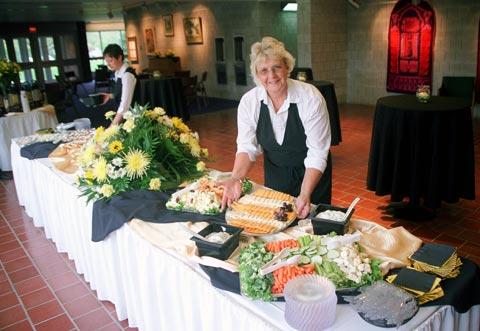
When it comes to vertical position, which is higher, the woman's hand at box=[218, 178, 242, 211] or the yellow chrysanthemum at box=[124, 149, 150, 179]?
the yellow chrysanthemum at box=[124, 149, 150, 179]

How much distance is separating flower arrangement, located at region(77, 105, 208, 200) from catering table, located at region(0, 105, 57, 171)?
3.64 meters

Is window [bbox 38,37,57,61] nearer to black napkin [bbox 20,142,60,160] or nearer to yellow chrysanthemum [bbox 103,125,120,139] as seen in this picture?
black napkin [bbox 20,142,60,160]

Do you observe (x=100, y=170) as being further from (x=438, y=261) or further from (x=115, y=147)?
(x=438, y=261)

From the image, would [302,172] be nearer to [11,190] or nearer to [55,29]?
[11,190]

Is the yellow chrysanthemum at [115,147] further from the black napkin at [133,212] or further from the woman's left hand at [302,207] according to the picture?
the woman's left hand at [302,207]

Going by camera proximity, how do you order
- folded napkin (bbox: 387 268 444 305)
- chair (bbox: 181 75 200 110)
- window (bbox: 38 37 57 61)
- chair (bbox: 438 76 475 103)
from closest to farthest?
folded napkin (bbox: 387 268 444 305) → chair (bbox: 438 76 475 103) → chair (bbox: 181 75 200 110) → window (bbox: 38 37 57 61)

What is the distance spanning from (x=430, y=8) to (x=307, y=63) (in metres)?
2.43

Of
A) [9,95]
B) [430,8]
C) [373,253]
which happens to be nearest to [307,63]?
[430,8]

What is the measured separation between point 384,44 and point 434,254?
787 cm

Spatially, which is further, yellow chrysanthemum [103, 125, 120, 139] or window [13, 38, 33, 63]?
window [13, 38, 33, 63]

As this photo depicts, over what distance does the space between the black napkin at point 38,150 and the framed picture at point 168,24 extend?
9727 millimetres

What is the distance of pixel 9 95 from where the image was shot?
5707 mm

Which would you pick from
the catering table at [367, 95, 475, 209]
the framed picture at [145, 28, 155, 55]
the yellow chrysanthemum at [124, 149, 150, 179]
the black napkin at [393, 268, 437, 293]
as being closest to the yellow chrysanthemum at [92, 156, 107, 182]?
the yellow chrysanthemum at [124, 149, 150, 179]

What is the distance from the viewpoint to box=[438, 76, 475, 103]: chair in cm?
680
